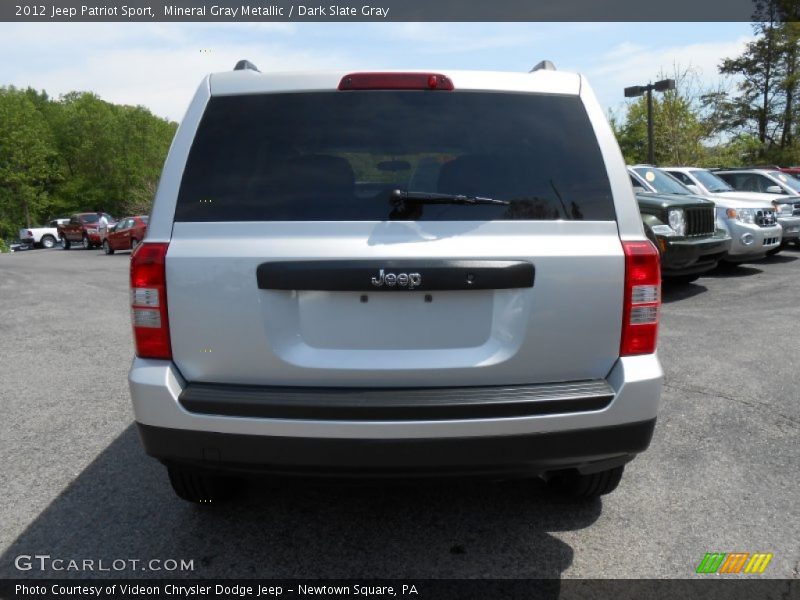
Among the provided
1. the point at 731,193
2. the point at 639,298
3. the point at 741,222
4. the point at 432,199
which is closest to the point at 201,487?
the point at 432,199

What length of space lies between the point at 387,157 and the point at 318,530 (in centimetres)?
170

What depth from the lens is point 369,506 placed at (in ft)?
10.4

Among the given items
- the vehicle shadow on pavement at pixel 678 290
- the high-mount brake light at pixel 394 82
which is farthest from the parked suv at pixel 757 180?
the high-mount brake light at pixel 394 82

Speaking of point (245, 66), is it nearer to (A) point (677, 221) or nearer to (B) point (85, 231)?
(A) point (677, 221)

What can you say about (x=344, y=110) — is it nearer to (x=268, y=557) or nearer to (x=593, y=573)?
(x=268, y=557)

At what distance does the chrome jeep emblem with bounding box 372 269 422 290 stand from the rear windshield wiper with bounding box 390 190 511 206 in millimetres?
295

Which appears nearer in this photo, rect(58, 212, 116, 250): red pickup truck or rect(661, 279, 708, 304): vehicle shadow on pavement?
rect(661, 279, 708, 304): vehicle shadow on pavement

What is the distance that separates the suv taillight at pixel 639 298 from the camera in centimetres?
240

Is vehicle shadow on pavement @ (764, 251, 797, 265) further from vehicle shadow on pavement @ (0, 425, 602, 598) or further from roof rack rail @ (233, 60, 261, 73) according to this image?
roof rack rail @ (233, 60, 261, 73)

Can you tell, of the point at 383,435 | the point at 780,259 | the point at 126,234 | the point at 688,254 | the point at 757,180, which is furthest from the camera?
the point at 126,234

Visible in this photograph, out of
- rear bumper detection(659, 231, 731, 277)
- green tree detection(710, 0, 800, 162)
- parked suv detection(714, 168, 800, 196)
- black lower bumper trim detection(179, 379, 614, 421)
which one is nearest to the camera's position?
black lower bumper trim detection(179, 379, 614, 421)

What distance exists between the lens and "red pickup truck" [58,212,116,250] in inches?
1266

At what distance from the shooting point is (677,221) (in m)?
8.68
